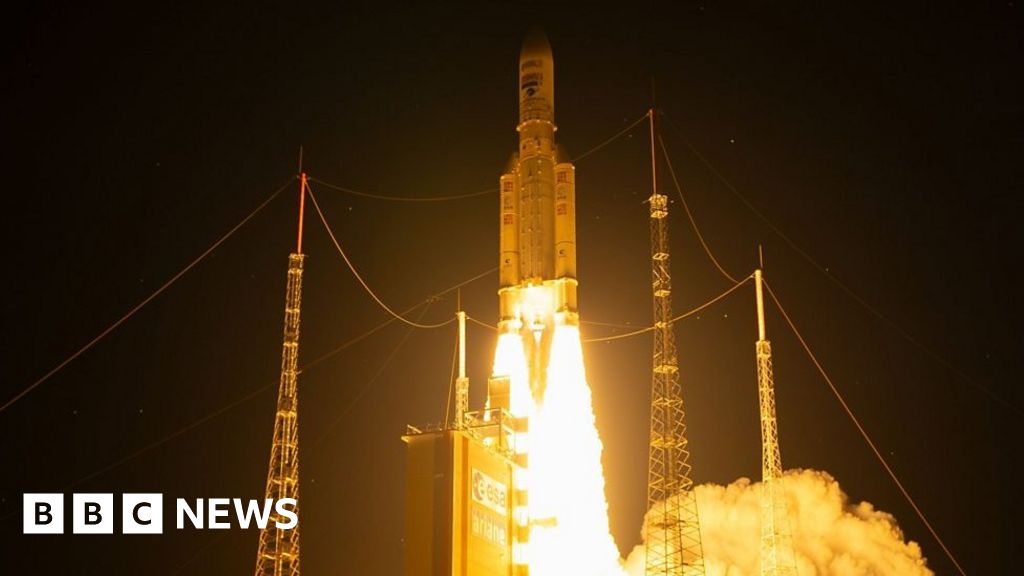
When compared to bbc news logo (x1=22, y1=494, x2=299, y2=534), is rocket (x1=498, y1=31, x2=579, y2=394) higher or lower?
higher

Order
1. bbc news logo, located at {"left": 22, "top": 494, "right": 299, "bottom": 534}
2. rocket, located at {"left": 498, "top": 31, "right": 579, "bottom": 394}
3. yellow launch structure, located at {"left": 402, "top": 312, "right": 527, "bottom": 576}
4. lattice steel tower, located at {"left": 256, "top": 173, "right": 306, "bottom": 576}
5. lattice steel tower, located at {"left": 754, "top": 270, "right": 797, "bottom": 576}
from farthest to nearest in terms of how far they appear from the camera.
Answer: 1. lattice steel tower, located at {"left": 754, "top": 270, "right": 797, "bottom": 576}
2. lattice steel tower, located at {"left": 256, "top": 173, "right": 306, "bottom": 576}
3. rocket, located at {"left": 498, "top": 31, "right": 579, "bottom": 394}
4. bbc news logo, located at {"left": 22, "top": 494, "right": 299, "bottom": 534}
5. yellow launch structure, located at {"left": 402, "top": 312, "right": 527, "bottom": 576}

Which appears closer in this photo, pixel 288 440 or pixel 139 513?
pixel 139 513

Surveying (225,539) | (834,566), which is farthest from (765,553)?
(225,539)

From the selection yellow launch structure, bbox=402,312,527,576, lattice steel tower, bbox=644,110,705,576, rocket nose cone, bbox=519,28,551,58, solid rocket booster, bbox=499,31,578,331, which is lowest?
yellow launch structure, bbox=402,312,527,576

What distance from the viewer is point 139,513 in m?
37.1

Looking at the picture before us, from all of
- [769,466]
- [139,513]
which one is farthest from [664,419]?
[139,513]

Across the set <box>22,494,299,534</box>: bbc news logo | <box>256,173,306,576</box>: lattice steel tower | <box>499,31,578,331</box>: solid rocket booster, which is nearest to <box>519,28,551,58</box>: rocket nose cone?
<box>499,31,578,331</box>: solid rocket booster

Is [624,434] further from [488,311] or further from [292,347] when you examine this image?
[292,347]

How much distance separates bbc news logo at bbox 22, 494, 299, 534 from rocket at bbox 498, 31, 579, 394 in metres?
9.41

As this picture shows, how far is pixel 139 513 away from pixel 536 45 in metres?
20.2

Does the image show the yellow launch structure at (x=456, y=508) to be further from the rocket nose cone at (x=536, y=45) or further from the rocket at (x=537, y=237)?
the rocket nose cone at (x=536, y=45)

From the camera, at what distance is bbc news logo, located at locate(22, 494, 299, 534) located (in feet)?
121

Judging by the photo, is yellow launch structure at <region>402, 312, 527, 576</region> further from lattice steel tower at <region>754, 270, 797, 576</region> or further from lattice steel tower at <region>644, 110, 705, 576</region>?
lattice steel tower at <region>754, 270, 797, 576</region>

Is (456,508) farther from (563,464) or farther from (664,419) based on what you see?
(664,419)
